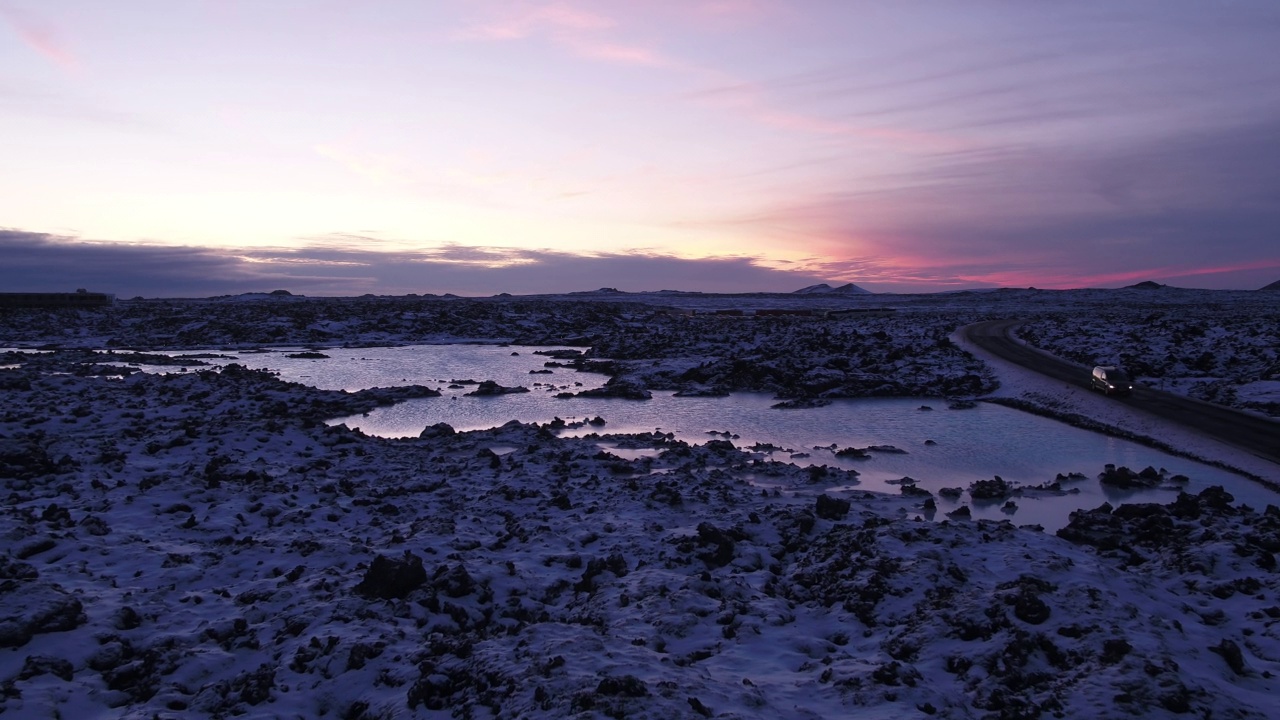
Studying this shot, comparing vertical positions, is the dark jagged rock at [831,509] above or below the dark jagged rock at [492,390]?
above

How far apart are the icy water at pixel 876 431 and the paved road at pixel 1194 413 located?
2.89 m

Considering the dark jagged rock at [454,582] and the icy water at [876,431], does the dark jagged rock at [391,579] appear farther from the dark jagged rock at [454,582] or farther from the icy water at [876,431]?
the icy water at [876,431]

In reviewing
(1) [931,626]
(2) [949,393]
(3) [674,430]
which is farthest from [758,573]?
(2) [949,393]

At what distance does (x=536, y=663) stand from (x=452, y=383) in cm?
3234

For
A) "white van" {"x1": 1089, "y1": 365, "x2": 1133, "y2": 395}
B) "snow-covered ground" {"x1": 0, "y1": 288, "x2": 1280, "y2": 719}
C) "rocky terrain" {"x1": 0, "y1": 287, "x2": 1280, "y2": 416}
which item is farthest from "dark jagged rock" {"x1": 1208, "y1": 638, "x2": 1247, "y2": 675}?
"white van" {"x1": 1089, "y1": 365, "x2": 1133, "y2": 395}

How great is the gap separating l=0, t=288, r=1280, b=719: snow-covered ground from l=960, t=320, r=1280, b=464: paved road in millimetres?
11929

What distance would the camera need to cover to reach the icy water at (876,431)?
1872cm

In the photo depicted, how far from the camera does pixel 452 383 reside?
39000 mm

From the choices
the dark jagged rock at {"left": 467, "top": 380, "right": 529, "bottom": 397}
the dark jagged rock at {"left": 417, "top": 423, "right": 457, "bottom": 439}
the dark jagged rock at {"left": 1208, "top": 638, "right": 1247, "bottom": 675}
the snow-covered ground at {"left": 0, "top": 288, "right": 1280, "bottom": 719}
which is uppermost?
the dark jagged rock at {"left": 1208, "top": 638, "right": 1247, "bottom": 675}

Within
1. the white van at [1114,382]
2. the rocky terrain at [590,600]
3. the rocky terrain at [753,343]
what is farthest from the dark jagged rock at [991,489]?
the white van at [1114,382]

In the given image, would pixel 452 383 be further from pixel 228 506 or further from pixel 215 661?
pixel 215 661

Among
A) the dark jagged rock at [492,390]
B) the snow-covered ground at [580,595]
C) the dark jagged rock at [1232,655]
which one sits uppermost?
the dark jagged rock at [1232,655]

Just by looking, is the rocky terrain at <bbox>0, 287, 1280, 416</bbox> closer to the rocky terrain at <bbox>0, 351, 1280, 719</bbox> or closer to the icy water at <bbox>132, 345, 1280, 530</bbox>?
the icy water at <bbox>132, 345, 1280, 530</bbox>

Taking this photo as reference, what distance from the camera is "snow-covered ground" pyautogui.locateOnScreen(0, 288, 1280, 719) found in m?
7.64
